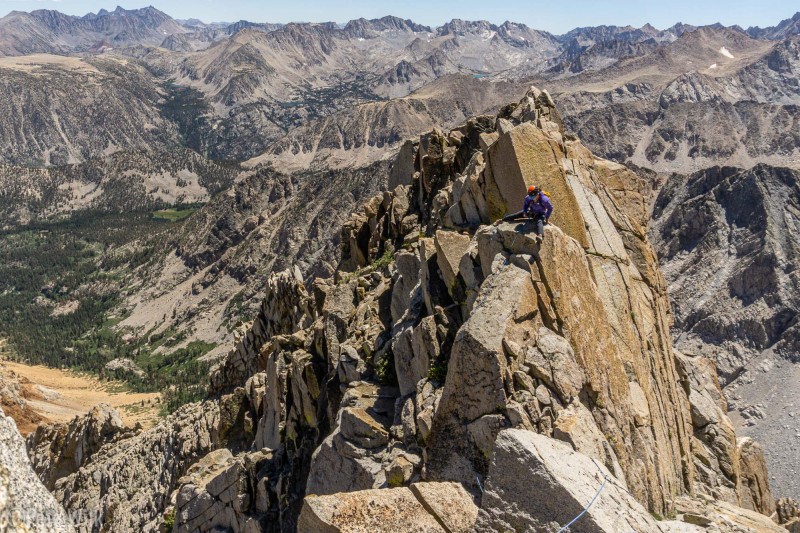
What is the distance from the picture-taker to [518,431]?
13.6 m

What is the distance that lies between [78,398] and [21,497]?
5390 inches

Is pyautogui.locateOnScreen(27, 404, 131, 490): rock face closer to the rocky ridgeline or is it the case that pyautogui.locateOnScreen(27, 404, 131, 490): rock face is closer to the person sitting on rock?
the rocky ridgeline

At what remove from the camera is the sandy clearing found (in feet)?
344

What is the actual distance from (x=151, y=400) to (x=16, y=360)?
3014 inches

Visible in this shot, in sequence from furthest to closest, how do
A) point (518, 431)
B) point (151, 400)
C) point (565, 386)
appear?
point (151, 400) → point (565, 386) → point (518, 431)

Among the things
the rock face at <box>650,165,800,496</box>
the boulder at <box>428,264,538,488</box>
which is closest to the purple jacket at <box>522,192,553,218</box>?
the boulder at <box>428,264,538,488</box>

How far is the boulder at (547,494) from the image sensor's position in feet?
39.7

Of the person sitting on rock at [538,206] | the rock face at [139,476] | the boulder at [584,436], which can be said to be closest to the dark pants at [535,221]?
the person sitting on rock at [538,206]

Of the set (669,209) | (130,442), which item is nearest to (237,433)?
(130,442)

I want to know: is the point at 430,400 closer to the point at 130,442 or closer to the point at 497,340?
the point at 497,340

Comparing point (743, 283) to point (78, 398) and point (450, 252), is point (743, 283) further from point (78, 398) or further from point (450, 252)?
point (78, 398)

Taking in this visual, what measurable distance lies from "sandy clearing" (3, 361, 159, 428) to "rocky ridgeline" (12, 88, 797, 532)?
76275 mm

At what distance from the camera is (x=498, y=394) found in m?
16.4

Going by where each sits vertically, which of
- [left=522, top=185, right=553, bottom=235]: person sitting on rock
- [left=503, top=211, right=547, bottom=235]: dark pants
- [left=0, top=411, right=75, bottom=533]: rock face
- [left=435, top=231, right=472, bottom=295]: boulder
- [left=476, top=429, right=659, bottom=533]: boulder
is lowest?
[left=476, top=429, right=659, bottom=533]: boulder
